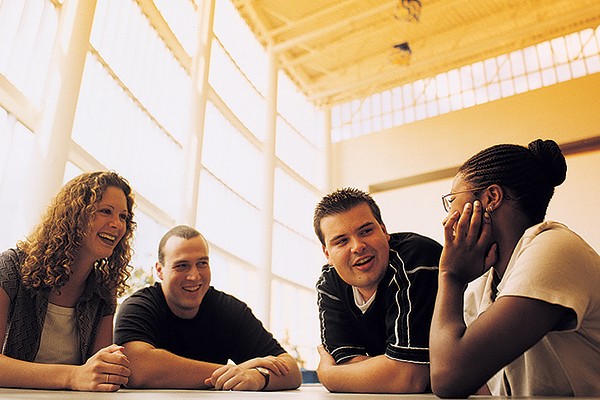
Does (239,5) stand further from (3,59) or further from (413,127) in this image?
(3,59)

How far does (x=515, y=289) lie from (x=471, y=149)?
611 inches

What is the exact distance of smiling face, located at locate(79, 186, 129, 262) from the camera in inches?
96.2

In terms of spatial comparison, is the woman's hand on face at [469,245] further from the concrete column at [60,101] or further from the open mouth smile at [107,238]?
the concrete column at [60,101]

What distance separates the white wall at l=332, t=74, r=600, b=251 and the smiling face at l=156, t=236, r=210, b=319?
13629 mm

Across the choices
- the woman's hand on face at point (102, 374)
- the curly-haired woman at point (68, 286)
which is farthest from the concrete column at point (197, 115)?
the woman's hand on face at point (102, 374)

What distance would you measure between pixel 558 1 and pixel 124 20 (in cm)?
1281

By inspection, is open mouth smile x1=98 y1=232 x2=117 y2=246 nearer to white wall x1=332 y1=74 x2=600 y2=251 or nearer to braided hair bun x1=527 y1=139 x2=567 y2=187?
braided hair bun x1=527 y1=139 x2=567 y2=187

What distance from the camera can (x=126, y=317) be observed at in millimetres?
2623

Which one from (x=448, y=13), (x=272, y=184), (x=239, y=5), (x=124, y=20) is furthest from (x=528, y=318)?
(x=448, y=13)

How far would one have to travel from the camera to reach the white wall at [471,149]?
14.2 m

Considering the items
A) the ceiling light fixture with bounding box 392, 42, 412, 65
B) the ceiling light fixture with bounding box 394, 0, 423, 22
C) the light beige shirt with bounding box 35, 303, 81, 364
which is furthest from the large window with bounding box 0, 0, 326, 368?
the ceiling light fixture with bounding box 394, 0, 423, 22

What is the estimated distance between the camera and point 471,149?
1582cm

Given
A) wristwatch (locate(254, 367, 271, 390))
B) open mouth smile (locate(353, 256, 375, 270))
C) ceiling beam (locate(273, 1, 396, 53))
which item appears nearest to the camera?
open mouth smile (locate(353, 256, 375, 270))

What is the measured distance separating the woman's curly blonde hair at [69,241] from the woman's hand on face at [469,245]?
1781 mm
